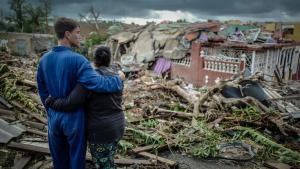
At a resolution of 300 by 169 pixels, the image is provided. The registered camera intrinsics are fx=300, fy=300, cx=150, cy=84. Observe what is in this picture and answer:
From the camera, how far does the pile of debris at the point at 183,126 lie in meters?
4.55

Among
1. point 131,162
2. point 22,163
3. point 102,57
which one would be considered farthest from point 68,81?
point 131,162

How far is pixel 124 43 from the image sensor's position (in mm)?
24750

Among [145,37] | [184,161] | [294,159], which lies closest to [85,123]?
[184,161]

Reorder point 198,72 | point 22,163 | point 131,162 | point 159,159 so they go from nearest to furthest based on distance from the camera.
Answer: point 22,163, point 131,162, point 159,159, point 198,72

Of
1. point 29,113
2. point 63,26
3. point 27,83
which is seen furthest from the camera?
point 27,83

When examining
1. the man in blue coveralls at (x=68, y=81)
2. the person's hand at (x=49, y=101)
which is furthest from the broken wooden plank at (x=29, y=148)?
the person's hand at (x=49, y=101)

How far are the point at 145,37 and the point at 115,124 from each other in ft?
67.0

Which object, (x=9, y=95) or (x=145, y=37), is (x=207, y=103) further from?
(x=145, y=37)

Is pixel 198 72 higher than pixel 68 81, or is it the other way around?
pixel 68 81

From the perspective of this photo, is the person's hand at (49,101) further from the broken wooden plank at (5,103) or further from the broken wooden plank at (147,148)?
the broken wooden plank at (5,103)

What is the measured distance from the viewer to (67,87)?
113 inches

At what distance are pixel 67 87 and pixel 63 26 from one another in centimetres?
58

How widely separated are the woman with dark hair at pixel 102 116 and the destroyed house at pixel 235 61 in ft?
35.4

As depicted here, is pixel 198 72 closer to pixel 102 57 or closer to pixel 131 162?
pixel 131 162
